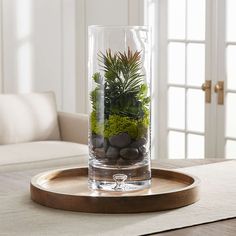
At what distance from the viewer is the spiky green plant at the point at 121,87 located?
6.87ft

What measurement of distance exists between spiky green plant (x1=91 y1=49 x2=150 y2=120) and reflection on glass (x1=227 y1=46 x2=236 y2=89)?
2.63 meters

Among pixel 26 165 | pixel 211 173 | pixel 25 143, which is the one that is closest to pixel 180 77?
pixel 25 143

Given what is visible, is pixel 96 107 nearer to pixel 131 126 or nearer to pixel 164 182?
pixel 131 126

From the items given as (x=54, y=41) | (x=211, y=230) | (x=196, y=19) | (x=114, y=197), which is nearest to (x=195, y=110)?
(x=196, y=19)

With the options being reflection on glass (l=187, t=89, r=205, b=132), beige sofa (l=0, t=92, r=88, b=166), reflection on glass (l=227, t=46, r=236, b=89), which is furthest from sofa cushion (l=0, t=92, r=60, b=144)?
reflection on glass (l=227, t=46, r=236, b=89)

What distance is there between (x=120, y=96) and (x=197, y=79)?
2.97 metres

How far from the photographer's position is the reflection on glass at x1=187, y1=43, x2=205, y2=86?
4.94 metres

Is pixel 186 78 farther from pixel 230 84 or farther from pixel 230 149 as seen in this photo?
pixel 230 149

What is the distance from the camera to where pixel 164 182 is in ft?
7.70

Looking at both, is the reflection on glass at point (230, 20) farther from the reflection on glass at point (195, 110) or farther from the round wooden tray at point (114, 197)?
the round wooden tray at point (114, 197)

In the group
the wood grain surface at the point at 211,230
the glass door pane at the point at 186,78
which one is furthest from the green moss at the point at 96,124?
the glass door pane at the point at 186,78

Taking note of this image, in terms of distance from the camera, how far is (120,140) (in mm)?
2086

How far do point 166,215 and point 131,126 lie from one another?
0.28 metres

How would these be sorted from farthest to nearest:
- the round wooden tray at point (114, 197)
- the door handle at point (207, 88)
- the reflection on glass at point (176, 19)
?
1. the reflection on glass at point (176, 19)
2. the door handle at point (207, 88)
3. the round wooden tray at point (114, 197)
